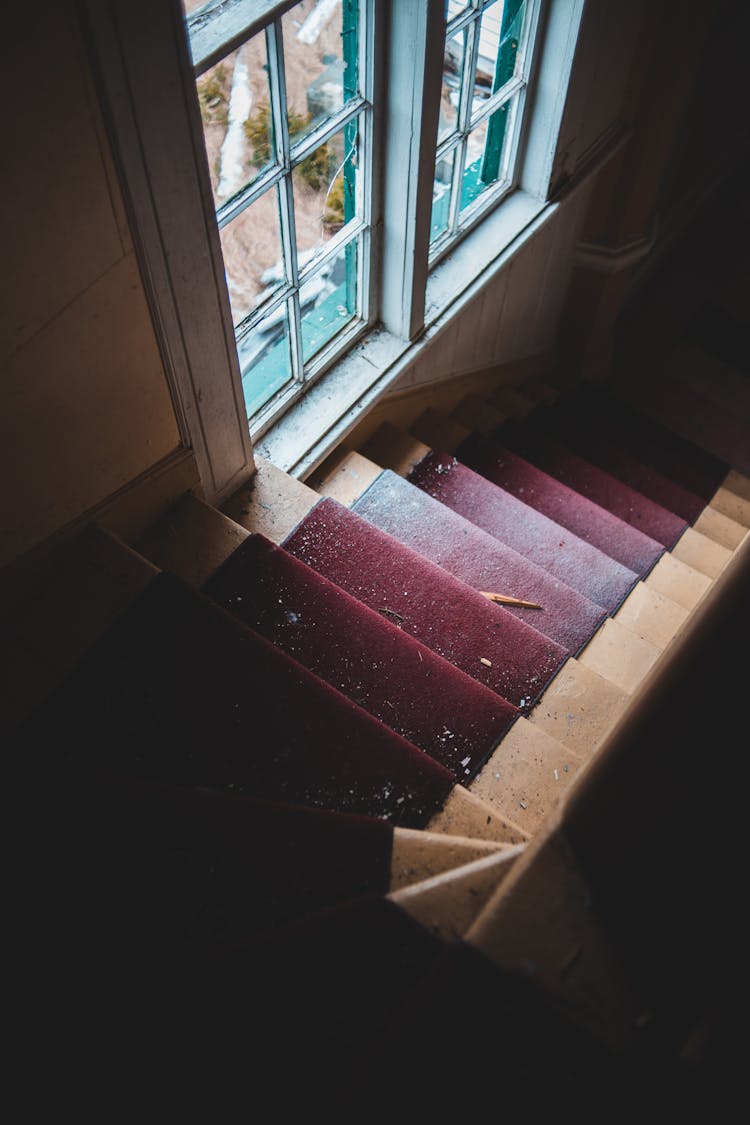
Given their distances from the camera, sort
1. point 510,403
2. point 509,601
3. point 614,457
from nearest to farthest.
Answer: point 509,601 → point 614,457 → point 510,403

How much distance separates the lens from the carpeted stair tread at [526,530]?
2878 millimetres

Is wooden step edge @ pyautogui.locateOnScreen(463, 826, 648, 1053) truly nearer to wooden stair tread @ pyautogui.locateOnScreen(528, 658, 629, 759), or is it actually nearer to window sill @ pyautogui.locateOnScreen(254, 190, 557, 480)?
wooden stair tread @ pyautogui.locateOnScreen(528, 658, 629, 759)

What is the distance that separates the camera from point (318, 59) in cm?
210

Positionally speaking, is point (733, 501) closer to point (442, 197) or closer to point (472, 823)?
point (442, 197)

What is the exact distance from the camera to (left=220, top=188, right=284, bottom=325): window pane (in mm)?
2178

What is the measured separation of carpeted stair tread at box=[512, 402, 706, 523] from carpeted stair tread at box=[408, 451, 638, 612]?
33.8 inches

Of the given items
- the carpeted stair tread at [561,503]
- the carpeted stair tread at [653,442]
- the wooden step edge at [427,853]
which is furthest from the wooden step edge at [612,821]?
the carpeted stair tread at [653,442]

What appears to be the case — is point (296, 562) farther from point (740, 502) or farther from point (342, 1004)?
point (740, 502)

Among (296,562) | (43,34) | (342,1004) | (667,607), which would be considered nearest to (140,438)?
(296,562)

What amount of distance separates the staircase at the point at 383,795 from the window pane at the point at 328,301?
1.36ft

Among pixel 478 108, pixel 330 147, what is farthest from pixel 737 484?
pixel 330 147

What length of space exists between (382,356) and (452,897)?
204 centimetres

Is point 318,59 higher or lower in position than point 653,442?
lower

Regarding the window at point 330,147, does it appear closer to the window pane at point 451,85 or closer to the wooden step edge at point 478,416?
the window pane at point 451,85
